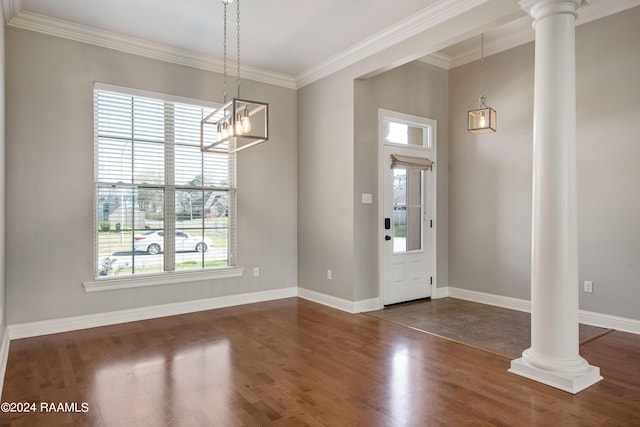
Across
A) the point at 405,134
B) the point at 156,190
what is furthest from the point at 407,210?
the point at 156,190

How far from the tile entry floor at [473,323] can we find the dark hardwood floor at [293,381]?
7.3 inches

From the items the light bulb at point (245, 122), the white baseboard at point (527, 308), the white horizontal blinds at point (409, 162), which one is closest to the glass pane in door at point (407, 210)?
the white horizontal blinds at point (409, 162)

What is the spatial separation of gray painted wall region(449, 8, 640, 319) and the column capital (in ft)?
5.29

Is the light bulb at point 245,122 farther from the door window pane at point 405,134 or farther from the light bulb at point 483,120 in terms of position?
the light bulb at point 483,120

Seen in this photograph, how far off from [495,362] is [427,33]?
3.01 metres

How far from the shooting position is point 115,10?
3844 millimetres

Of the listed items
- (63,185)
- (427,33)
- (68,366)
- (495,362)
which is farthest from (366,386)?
(63,185)

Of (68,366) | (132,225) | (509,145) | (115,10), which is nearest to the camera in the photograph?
(68,366)

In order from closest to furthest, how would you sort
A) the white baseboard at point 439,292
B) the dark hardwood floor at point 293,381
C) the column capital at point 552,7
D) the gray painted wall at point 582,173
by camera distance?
the dark hardwood floor at point 293,381, the column capital at point 552,7, the gray painted wall at point 582,173, the white baseboard at point 439,292

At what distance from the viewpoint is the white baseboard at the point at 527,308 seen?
13.2 ft

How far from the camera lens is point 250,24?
4.14 meters

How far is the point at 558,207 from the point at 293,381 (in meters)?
2.27

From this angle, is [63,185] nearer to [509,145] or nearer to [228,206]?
[228,206]

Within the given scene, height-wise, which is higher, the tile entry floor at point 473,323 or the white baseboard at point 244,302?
the white baseboard at point 244,302
